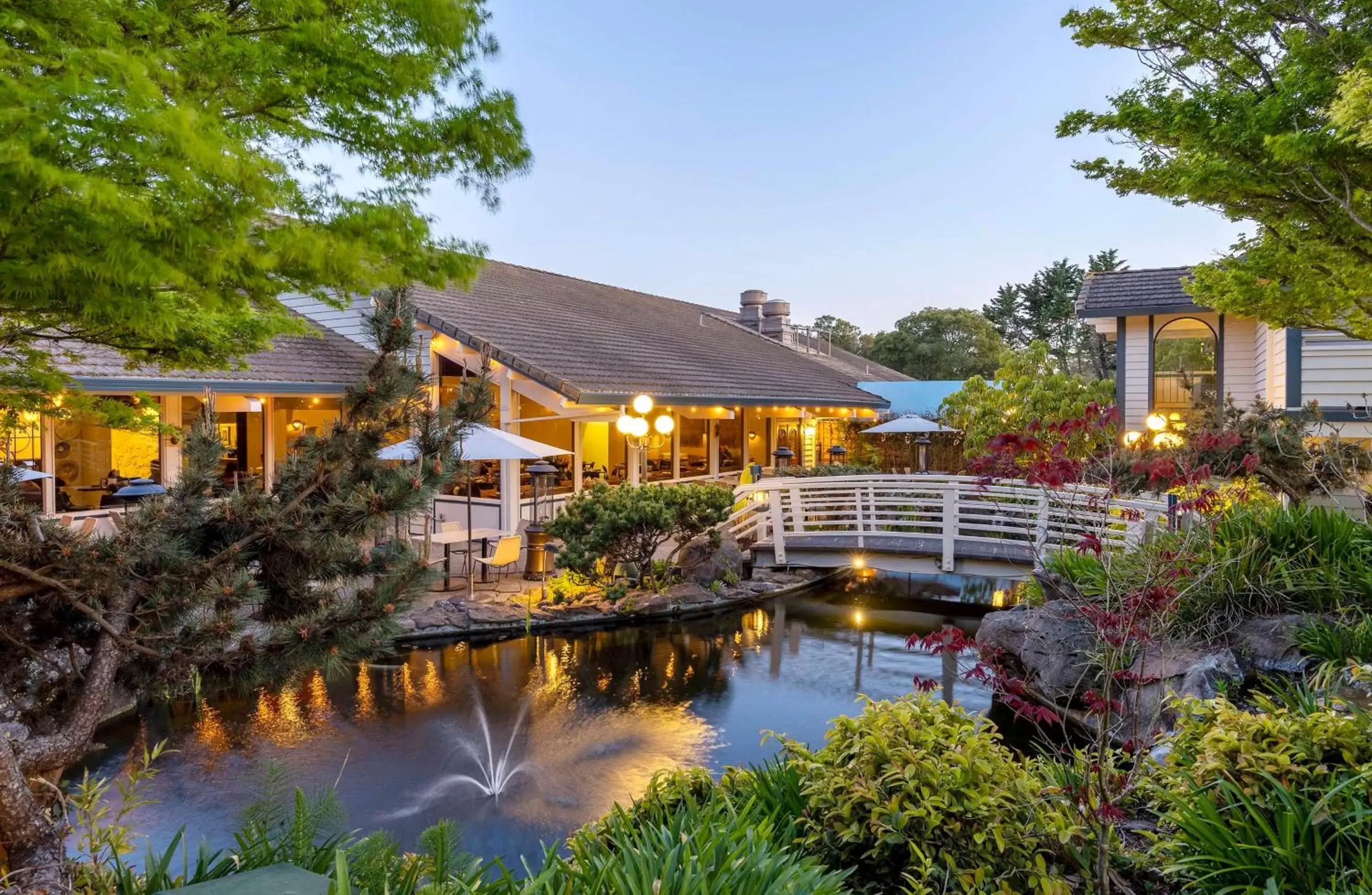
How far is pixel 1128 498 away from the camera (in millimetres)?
10586

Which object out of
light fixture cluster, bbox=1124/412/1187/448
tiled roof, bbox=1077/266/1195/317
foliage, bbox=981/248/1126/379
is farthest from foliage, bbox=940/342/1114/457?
foliage, bbox=981/248/1126/379

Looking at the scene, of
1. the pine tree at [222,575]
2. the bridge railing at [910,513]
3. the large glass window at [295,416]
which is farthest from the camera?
the large glass window at [295,416]

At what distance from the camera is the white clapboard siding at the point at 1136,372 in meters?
16.6

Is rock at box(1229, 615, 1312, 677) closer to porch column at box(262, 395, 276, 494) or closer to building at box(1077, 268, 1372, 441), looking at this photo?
building at box(1077, 268, 1372, 441)

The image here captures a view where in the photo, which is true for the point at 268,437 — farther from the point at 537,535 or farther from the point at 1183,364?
the point at 1183,364

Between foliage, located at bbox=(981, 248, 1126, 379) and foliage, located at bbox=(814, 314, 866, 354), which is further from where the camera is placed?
foliage, located at bbox=(814, 314, 866, 354)

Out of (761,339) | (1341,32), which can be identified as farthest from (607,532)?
(761,339)

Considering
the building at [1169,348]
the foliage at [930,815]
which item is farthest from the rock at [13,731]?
the building at [1169,348]

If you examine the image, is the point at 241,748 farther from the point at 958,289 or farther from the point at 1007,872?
the point at 958,289

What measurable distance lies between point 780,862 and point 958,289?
55.0 m

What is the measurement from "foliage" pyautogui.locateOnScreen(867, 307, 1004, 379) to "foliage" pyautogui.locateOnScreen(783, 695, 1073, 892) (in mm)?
48781

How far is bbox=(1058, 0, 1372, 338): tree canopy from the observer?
21.1ft

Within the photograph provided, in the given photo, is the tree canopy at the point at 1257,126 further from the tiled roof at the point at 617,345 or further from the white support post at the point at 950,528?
the tiled roof at the point at 617,345

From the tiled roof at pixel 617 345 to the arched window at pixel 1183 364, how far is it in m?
7.30
